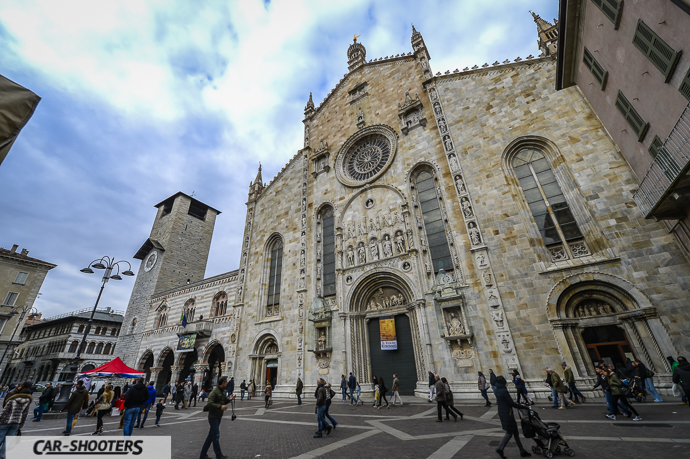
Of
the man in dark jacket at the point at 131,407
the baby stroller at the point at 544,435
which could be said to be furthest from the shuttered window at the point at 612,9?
the man in dark jacket at the point at 131,407

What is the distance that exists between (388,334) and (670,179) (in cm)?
1311

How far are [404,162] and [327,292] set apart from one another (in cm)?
1013

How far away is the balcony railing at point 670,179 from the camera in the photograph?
7492 millimetres

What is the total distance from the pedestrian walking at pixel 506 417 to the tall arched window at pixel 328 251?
14257mm

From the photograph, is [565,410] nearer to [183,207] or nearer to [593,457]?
[593,457]

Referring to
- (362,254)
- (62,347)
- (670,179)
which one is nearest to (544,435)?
(670,179)

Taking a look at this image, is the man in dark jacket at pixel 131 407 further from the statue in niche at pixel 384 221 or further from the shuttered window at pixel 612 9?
the shuttered window at pixel 612 9

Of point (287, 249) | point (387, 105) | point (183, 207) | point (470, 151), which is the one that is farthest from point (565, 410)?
point (183, 207)

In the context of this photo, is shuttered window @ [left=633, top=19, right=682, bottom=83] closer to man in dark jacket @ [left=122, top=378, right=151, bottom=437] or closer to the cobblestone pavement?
the cobblestone pavement

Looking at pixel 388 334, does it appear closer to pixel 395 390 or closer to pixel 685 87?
pixel 395 390

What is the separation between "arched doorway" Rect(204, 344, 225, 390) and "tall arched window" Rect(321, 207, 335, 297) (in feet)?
39.2

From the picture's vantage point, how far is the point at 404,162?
1927 centimetres

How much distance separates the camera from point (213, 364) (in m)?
25.1

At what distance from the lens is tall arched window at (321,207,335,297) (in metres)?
19.7
